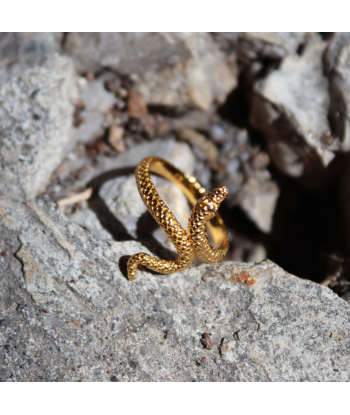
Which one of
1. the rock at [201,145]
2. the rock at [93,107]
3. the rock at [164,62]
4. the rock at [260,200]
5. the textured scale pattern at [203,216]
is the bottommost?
the rock at [260,200]

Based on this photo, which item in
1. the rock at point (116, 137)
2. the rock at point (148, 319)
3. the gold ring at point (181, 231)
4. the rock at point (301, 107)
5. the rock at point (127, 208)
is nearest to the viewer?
the rock at point (148, 319)

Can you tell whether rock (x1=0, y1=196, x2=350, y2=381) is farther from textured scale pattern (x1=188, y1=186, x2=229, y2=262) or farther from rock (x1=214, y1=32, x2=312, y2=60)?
rock (x1=214, y1=32, x2=312, y2=60)

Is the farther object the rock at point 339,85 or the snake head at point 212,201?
the rock at point 339,85

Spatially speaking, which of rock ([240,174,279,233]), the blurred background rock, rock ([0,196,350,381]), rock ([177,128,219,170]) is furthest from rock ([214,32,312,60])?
rock ([0,196,350,381])

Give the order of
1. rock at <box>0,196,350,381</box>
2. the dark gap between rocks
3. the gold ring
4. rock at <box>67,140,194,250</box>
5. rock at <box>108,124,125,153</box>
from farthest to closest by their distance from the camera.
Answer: rock at <box>108,124,125,153</box>
the dark gap between rocks
rock at <box>67,140,194,250</box>
the gold ring
rock at <box>0,196,350,381</box>

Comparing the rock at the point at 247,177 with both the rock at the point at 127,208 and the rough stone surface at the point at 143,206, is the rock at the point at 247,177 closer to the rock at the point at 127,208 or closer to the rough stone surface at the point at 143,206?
the rough stone surface at the point at 143,206

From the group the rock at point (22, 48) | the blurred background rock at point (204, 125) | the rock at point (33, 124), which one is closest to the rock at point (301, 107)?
the blurred background rock at point (204, 125)
